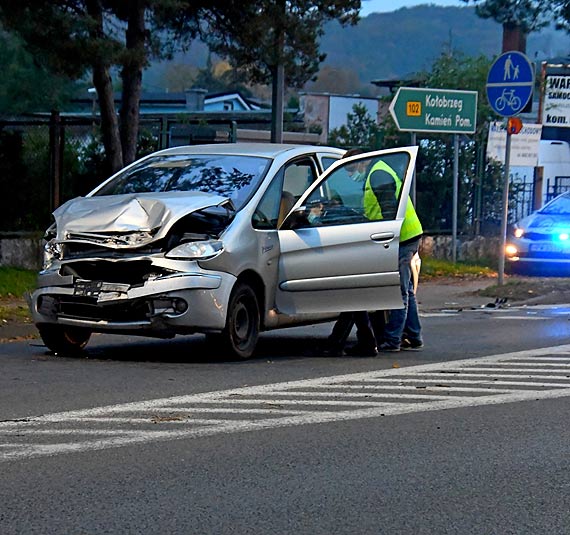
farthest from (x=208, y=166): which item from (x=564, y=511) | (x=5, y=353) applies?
(x=564, y=511)

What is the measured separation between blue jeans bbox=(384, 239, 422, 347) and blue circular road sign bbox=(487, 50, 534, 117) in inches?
256

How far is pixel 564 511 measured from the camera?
595cm

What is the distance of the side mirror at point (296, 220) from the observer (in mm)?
10859

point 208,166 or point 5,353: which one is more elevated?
point 208,166

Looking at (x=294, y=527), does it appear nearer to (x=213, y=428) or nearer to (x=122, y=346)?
(x=213, y=428)

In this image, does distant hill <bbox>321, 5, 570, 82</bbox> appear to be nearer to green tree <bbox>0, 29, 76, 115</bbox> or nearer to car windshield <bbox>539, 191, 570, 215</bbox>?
green tree <bbox>0, 29, 76, 115</bbox>

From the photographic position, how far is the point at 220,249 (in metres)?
10.2

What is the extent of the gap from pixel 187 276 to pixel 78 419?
2.44m

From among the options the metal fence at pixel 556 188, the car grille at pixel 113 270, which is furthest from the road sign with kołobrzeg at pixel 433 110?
the car grille at pixel 113 270

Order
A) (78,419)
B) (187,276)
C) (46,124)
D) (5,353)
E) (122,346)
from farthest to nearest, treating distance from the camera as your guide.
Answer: (46,124)
(122,346)
(5,353)
(187,276)
(78,419)

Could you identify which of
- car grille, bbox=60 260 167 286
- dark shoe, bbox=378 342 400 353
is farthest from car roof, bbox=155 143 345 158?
dark shoe, bbox=378 342 400 353

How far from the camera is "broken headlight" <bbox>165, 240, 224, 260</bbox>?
10141 mm

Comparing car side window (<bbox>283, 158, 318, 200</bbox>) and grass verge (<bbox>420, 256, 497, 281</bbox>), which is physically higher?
car side window (<bbox>283, 158, 318, 200</bbox>)

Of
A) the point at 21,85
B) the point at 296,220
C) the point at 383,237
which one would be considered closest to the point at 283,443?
the point at 296,220
